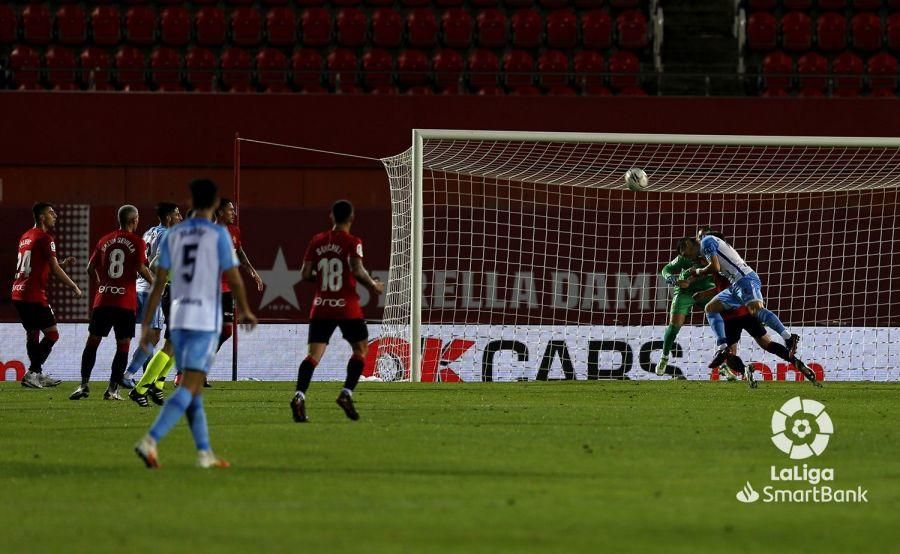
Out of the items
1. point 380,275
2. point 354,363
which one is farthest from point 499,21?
point 354,363

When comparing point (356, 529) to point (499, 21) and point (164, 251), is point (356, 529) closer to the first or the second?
point (164, 251)

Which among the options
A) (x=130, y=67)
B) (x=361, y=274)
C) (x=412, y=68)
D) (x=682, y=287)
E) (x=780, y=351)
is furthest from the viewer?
(x=412, y=68)

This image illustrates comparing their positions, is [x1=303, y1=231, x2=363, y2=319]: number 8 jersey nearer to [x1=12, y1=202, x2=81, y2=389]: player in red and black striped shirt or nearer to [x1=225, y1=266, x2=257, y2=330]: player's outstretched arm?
[x1=225, y1=266, x2=257, y2=330]: player's outstretched arm

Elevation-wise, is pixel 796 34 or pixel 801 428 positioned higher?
pixel 796 34

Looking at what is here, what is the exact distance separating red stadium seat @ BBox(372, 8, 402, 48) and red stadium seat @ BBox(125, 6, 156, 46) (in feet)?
12.5

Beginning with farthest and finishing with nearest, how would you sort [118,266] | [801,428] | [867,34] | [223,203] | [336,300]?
[867,34], [223,203], [118,266], [336,300], [801,428]

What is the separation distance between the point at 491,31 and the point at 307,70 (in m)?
3.46

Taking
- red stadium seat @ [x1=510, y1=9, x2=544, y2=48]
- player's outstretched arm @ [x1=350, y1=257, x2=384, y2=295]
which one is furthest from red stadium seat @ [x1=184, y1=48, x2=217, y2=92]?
player's outstretched arm @ [x1=350, y1=257, x2=384, y2=295]

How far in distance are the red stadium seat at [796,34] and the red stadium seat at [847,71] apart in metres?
0.67

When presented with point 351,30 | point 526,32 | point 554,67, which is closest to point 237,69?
point 351,30

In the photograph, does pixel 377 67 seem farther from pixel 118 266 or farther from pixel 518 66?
pixel 118 266

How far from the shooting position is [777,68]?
24.5 metres

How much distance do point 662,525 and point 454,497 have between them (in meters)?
1.31

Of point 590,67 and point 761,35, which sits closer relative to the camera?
point 590,67
